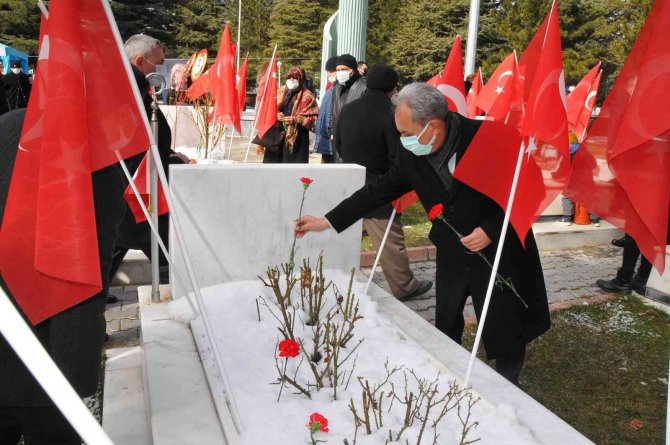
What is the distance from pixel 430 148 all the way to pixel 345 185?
1.16 metres

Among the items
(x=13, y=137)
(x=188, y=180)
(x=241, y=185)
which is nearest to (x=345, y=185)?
(x=241, y=185)

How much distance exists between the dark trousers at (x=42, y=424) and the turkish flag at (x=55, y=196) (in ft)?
1.19

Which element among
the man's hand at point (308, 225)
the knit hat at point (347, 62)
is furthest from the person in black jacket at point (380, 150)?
the man's hand at point (308, 225)

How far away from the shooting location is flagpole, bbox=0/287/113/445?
1037mm

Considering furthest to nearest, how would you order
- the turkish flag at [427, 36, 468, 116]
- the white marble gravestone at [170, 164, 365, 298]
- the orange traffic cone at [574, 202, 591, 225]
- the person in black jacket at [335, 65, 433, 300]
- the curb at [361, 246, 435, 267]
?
the orange traffic cone at [574, 202, 591, 225]
the curb at [361, 246, 435, 267]
the person in black jacket at [335, 65, 433, 300]
the turkish flag at [427, 36, 468, 116]
the white marble gravestone at [170, 164, 365, 298]

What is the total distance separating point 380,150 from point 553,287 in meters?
2.36

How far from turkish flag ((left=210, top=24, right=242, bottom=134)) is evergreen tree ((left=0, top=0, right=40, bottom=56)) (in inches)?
1339

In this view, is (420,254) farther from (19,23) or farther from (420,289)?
(19,23)

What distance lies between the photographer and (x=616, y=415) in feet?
12.1

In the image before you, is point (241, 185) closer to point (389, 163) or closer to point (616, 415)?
point (389, 163)

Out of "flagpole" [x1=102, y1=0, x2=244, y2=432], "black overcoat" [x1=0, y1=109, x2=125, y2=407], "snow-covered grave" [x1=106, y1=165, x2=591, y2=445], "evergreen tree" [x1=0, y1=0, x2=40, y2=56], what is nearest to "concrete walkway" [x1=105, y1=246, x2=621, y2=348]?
"snow-covered grave" [x1=106, y1=165, x2=591, y2=445]

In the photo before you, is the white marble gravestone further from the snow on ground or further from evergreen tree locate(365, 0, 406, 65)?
evergreen tree locate(365, 0, 406, 65)

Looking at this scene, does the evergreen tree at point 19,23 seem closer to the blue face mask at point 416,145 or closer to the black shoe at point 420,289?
the black shoe at point 420,289

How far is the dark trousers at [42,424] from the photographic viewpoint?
195 centimetres
